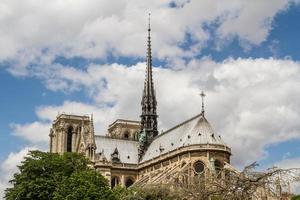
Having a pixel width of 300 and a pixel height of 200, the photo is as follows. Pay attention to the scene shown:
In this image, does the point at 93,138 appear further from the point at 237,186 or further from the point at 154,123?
the point at 237,186

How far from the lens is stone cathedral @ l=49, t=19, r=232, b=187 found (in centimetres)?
8431

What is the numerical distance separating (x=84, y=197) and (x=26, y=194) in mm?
11647

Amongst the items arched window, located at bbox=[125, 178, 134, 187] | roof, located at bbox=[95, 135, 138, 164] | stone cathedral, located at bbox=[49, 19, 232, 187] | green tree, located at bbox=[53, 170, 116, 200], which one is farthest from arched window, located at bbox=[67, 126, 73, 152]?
green tree, located at bbox=[53, 170, 116, 200]

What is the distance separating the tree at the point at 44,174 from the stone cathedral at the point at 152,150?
15.0 meters

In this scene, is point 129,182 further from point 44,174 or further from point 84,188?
point 84,188

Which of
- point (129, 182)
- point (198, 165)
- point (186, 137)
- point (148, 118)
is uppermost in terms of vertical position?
point (148, 118)

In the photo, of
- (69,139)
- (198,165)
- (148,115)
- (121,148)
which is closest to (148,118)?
(148,115)

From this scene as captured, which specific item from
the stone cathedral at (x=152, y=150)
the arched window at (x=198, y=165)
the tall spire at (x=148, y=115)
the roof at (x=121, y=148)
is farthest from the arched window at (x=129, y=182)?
the arched window at (x=198, y=165)

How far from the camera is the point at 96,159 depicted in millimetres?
100938

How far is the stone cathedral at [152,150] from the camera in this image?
3319 inches

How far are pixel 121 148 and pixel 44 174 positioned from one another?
41341 mm

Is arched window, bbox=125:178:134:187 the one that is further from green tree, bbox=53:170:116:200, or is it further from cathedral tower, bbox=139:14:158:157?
green tree, bbox=53:170:116:200

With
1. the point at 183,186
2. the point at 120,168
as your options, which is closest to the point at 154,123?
the point at 120,168

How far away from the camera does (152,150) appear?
3989 inches
